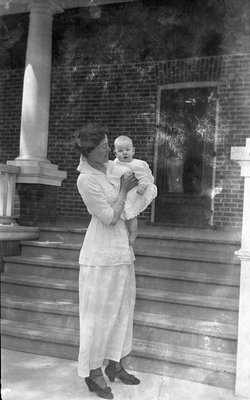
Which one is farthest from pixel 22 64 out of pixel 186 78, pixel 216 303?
pixel 216 303

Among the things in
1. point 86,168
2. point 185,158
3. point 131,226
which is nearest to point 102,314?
point 131,226

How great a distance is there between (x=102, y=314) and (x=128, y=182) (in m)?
0.86

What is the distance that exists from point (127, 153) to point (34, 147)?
90.7 inches

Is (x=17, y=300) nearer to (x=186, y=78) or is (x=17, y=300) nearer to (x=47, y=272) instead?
(x=47, y=272)

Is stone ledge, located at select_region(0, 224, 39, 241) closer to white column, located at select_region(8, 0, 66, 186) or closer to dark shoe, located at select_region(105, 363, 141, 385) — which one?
white column, located at select_region(8, 0, 66, 186)

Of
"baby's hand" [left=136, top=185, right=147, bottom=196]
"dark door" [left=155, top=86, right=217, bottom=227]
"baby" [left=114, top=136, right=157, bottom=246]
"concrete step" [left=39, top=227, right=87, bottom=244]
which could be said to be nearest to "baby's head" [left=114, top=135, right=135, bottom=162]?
"baby" [left=114, top=136, right=157, bottom=246]

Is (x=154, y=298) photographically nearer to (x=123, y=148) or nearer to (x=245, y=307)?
(x=245, y=307)

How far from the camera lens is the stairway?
3355 mm

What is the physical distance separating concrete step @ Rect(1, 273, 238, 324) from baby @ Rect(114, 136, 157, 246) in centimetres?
94

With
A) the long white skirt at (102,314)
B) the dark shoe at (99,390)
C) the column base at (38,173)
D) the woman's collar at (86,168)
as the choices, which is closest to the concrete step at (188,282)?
the long white skirt at (102,314)

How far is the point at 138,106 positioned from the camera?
4422 millimetres

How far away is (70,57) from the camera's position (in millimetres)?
4352

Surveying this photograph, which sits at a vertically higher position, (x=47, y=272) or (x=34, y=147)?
(x=34, y=147)

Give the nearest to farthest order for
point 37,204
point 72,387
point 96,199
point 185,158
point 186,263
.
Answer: point 96,199 < point 72,387 < point 185,158 < point 186,263 < point 37,204
